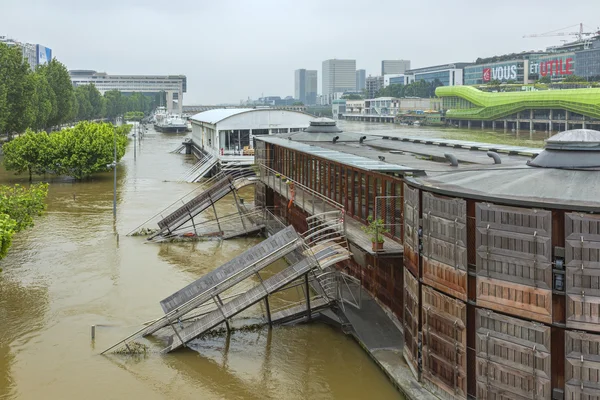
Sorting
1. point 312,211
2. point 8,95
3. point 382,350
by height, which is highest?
point 8,95

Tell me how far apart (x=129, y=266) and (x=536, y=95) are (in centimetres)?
11912

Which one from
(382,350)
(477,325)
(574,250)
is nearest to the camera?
(574,250)

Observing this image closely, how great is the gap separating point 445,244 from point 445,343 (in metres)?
2.13

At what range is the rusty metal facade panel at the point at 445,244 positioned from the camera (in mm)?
14039

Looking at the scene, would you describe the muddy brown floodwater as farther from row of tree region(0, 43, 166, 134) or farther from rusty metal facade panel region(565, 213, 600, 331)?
row of tree region(0, 43, 166, 134)

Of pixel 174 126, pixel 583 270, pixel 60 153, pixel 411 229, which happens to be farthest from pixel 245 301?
pixel 174 126

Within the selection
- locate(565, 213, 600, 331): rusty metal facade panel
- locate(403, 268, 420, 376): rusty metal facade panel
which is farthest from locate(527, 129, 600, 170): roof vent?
locate(403, 268, 420, 376): rusty metal facade panel

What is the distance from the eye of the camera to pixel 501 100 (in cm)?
14888

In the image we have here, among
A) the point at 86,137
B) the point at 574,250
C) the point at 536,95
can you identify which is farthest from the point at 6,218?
the point at 536,95

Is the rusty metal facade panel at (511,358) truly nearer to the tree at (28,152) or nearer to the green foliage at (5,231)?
the green foliage at (5,231)

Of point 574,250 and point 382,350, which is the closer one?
point 574,250

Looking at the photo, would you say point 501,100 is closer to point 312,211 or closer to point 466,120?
point 466,120

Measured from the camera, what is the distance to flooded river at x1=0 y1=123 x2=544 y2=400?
17.2m

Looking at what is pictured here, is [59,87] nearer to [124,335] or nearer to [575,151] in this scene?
[124,335]
